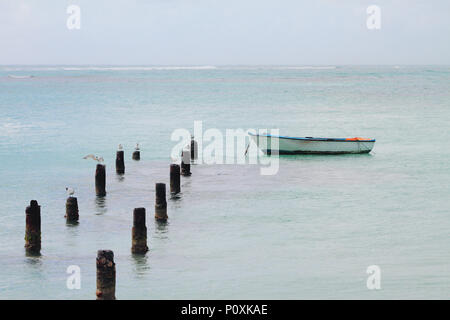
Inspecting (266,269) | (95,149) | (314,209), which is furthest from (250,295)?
(95,149)

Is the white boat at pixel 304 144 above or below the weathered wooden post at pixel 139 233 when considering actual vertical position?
above

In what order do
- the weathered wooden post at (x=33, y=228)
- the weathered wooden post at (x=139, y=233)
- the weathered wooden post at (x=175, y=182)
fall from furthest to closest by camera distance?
the weathered wooden post at (x=175, y=182), the weathered wooden post at (x=33, y=228), the weathered wooden post at (x=139, y=233)

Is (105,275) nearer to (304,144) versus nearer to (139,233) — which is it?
(139,233)

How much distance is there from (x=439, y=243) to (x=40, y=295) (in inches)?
425

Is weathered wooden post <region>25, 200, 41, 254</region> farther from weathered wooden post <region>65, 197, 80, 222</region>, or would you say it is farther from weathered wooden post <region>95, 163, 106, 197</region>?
weathered wooden post <region>95, 163, 106, 197</region>

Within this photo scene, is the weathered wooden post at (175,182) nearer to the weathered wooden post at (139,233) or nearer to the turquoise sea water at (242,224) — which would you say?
the turquoise sea water at (242,224)

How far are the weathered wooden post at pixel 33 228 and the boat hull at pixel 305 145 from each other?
18356mm

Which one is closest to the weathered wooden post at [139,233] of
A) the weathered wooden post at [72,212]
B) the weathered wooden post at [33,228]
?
the weathered wooden post at [33,228]

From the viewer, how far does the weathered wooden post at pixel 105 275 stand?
13.0 metres

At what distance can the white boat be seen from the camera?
113ft

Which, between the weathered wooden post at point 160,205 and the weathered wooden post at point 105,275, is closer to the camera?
the weathered wooden post at point 105,275

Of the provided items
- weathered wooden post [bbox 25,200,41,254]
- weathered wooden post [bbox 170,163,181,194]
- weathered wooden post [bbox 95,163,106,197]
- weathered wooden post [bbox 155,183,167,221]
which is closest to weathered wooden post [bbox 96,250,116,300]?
weathered wooden post [bbox 25,200,41,254]

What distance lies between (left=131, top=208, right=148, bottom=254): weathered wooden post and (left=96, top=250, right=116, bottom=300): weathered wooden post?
11.3 ft

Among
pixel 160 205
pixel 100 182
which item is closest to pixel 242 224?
pixel 160 205
